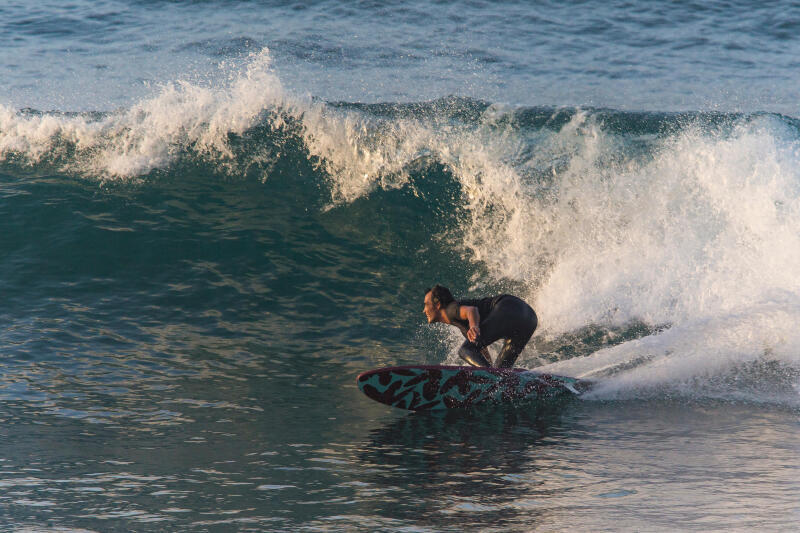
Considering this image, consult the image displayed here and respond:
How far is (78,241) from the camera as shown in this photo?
33.8ft

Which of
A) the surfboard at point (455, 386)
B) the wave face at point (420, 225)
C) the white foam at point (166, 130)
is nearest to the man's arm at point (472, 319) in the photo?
the surfboard at point (455, 386)

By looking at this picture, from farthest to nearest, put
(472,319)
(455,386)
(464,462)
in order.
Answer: (472,319)
(455,386)
(464,462)

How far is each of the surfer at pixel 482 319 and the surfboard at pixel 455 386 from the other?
0.35 m

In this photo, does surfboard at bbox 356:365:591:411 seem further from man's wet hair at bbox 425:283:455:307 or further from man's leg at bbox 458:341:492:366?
man's wet hair at bbox 425:283:455:307

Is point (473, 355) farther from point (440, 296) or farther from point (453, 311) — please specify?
point (440, 296)

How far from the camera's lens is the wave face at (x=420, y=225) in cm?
841

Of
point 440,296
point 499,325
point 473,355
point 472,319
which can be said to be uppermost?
point 440,296

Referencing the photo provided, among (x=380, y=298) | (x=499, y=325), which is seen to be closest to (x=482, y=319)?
(x=499, y=325)

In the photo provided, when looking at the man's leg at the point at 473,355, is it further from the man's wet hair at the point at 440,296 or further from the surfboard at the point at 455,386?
the man's wet hair at the point at 440,296

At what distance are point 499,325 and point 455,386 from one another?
0.82 meters

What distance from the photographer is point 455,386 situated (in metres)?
6.54

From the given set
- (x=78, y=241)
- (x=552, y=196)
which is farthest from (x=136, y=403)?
(x=552, y=196)

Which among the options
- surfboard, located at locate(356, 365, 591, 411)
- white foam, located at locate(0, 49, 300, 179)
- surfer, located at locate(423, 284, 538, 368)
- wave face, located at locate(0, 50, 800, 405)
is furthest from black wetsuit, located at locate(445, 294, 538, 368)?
white foam, located at locate(0, 49, 300, 179)

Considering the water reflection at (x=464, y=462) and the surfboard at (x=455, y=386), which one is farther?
the surfboard at (x=455, y=386)
